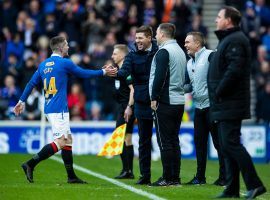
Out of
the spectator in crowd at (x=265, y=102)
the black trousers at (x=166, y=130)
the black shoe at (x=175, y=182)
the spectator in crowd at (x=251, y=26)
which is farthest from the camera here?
the spectator in crowd at (x=251, y=26)

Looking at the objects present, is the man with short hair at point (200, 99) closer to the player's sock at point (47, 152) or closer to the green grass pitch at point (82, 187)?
the green grass pitch at point (82, 187)

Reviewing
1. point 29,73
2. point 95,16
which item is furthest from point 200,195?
point 95,16

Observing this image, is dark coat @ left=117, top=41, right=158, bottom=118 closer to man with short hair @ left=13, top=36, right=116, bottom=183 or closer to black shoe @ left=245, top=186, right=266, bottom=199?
man with short hair @ left=13, top=36, right=116, bottom=183

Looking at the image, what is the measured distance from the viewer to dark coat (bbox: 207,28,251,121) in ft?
34.9

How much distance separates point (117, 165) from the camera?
59.3 ft

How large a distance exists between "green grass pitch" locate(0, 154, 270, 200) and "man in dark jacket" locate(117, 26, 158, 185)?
436 millimetres

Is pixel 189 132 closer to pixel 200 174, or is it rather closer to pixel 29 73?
pixel 29 73

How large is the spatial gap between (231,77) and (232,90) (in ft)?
0.67

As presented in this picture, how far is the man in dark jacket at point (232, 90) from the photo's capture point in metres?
10.6

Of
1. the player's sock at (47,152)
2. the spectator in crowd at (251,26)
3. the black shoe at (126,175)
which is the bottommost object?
the black shoe at (126,175)

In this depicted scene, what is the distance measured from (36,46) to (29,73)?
4.97 ft

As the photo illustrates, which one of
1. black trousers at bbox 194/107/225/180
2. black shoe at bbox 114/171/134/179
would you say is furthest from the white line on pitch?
black trousers at bbox 194/107/225/180

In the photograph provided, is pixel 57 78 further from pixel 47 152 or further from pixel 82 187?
pixel 82 187

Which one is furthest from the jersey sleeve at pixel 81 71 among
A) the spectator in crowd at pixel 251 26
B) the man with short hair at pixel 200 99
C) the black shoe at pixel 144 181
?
the spectator in crowd at pixel 251 26
